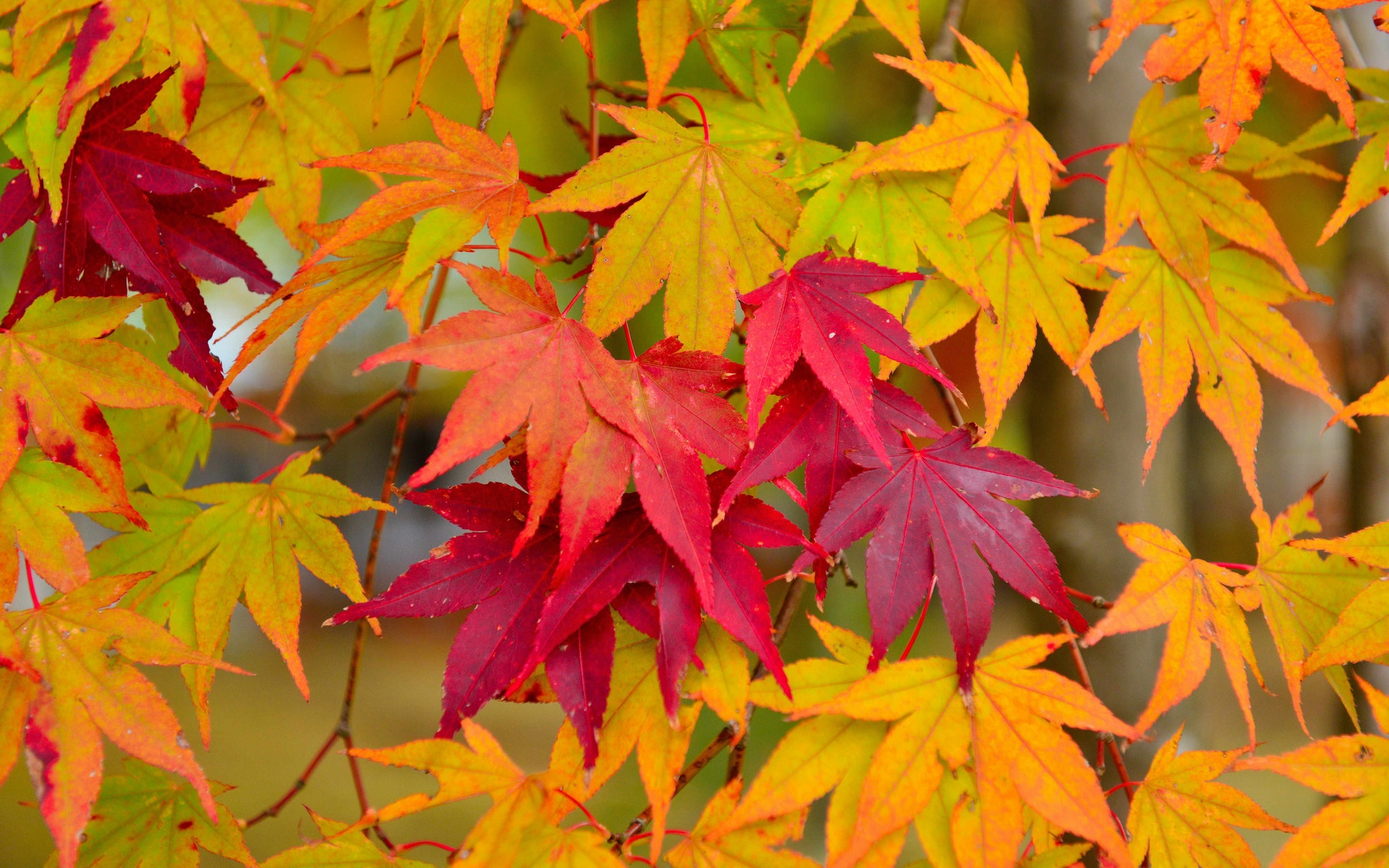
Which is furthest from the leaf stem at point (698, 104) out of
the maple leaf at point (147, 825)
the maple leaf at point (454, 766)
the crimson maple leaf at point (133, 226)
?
the maple leaf at point (147, 825)

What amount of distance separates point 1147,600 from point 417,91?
2.21 feet

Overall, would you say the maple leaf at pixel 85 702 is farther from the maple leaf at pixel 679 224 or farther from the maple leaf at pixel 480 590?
the maple leaf at pixel 679 224

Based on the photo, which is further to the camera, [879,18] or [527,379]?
[879,18]

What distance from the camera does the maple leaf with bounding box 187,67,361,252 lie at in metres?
0.82

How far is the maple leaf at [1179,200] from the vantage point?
693 mm

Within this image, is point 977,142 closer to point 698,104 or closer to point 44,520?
point 698,104

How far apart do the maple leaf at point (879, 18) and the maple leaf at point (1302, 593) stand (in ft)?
1.55

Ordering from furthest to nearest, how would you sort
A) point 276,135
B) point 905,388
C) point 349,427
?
point 905,388 → point 349,427 → point 276,135

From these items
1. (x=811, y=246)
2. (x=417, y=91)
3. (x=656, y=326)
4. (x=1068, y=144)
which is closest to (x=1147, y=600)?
(x=811, y=246)

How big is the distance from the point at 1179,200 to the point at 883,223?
0.92ft

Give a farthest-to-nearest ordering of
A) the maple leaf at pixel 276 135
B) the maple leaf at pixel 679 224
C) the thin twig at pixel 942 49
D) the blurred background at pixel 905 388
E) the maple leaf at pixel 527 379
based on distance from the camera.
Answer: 1. the blurred background at pixel 905 388
2. the thin twig at pixel 942 49
3. the maple leaf at pixel 276 135
4. the maple leaf at pixel 679 224
5. the maple leaf at pixel 527 379

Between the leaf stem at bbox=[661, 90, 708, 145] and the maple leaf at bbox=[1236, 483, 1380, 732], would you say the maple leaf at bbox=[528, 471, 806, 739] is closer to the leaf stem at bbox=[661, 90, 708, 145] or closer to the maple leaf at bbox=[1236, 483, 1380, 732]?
the leaf stem at bbox=[661, 90, 708, 145]

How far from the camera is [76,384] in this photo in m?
0.60

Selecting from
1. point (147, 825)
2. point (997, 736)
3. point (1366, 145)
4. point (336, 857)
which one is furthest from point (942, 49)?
point (147, 825)
